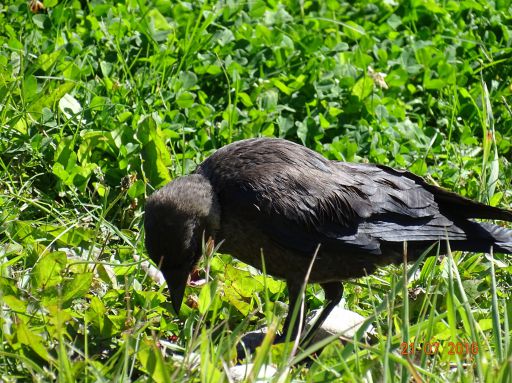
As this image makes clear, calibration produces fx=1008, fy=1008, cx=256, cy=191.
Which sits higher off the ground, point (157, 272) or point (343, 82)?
point (343, 82)

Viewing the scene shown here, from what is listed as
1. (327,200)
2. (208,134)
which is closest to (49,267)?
(327,200)

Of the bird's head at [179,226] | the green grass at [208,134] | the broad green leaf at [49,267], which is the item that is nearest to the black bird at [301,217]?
the bird's head at [179,226]

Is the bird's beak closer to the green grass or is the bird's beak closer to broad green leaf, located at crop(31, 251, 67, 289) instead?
the green grass

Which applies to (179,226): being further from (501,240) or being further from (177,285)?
(501,240)

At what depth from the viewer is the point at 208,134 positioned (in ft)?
20.8

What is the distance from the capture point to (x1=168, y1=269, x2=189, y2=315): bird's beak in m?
4.79

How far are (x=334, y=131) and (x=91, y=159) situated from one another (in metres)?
1.68

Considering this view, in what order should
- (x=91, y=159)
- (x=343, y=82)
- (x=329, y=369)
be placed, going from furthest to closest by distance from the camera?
(x=343, y=82), (x=91, y=159), (x=329, y=369)

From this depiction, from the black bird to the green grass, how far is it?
19 cm

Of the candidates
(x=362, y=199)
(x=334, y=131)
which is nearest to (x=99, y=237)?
(x=362, y=199)

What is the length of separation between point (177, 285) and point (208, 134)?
176cm

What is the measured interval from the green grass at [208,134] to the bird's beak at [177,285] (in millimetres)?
92

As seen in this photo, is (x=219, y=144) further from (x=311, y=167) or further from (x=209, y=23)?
(x=311, y=167)

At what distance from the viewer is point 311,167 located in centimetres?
507
